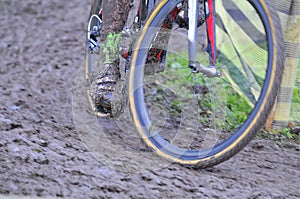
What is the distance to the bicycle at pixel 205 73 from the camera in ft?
9.64

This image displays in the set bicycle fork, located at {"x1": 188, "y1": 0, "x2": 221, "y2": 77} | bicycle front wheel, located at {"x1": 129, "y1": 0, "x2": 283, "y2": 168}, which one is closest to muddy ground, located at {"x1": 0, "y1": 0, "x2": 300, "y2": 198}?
bicycle front wheel, located at {"x1": 129, "y1": 0, "x2": 283, "y2": 168}

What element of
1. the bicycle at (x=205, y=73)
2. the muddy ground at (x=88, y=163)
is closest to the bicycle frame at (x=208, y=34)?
the bicycle at (x=205, y=73)

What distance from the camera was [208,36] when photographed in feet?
10.4

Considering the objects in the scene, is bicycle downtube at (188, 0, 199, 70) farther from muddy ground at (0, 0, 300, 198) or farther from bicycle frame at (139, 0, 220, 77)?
muddy ground at (0, 0, 300, 198)

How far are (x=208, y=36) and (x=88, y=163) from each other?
0.93m

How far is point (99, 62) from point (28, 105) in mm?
987

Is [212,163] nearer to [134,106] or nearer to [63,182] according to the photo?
[134,106]

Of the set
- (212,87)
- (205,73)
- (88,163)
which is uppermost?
(205,73)

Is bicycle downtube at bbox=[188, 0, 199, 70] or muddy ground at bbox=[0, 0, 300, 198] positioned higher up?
bicycle downtube at bbox=[188, 0, 199, 70]

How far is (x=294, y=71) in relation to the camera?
12.9 feet

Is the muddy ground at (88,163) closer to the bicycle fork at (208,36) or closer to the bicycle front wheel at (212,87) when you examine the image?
the bicycle front wheel at (212,87)

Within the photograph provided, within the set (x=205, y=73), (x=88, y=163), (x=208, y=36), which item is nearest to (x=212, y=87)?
(x=205, y=73)

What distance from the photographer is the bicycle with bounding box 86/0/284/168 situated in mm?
2938

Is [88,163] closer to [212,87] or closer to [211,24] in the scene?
[212,87]
